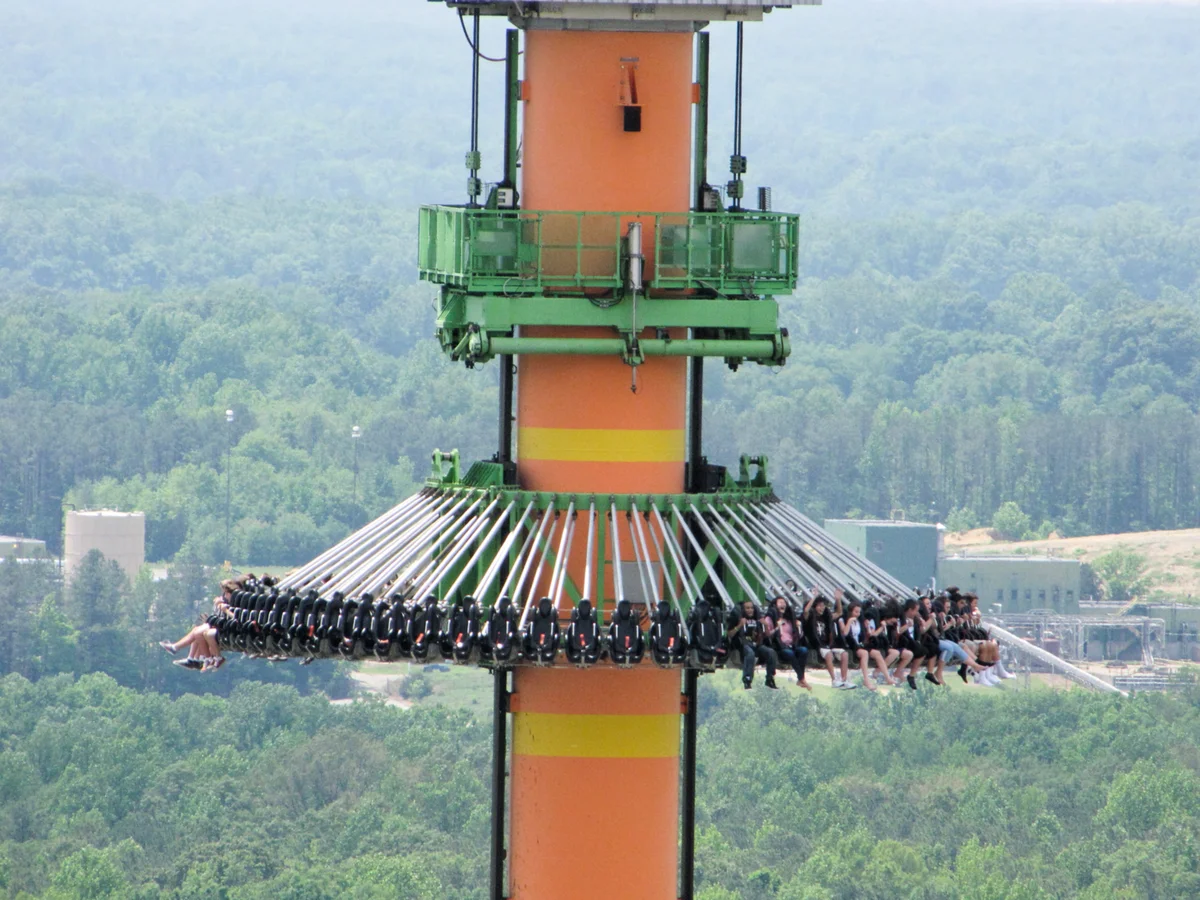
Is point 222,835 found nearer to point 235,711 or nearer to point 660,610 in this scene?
point 235,711

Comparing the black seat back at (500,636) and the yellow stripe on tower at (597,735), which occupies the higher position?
the black seat back at (500,636)

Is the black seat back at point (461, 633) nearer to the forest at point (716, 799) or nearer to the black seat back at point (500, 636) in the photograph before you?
the black seat back at point (500, 636)

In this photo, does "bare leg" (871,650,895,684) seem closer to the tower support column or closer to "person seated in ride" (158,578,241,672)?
the tower support column

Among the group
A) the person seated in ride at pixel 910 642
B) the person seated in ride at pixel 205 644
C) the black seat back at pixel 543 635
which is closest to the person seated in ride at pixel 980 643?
the person seated in ride at pixel 910 642

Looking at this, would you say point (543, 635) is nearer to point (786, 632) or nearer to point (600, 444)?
point (786, 632)

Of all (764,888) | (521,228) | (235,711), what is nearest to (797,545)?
(521,228)

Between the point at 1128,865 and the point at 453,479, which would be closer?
the point at 453,479
